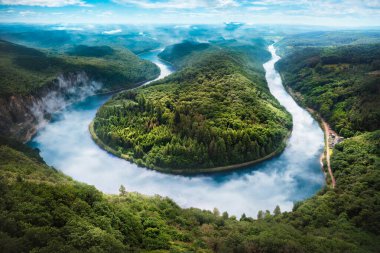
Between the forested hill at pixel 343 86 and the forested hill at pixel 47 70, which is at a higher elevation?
the forested hill at pixel 343 86

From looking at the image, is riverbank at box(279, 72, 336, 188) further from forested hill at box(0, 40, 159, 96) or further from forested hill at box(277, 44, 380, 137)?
forested hill at box(0, 40, 159, 96)

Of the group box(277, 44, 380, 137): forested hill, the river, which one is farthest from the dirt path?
the river

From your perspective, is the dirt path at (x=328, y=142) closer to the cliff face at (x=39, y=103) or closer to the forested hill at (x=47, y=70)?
the cliff face at (x=39, y=103)

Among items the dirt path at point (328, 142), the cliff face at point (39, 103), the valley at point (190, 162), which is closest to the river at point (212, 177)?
the valley at point (190, 162)

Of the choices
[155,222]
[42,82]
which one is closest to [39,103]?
[42,82]

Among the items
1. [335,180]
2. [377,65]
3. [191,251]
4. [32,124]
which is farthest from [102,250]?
[377,65]

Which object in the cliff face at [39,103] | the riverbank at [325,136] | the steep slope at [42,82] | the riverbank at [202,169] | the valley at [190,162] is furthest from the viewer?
the steep slope at [42,82]

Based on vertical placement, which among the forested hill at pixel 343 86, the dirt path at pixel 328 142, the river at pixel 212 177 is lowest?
the river at pixel 212 177
